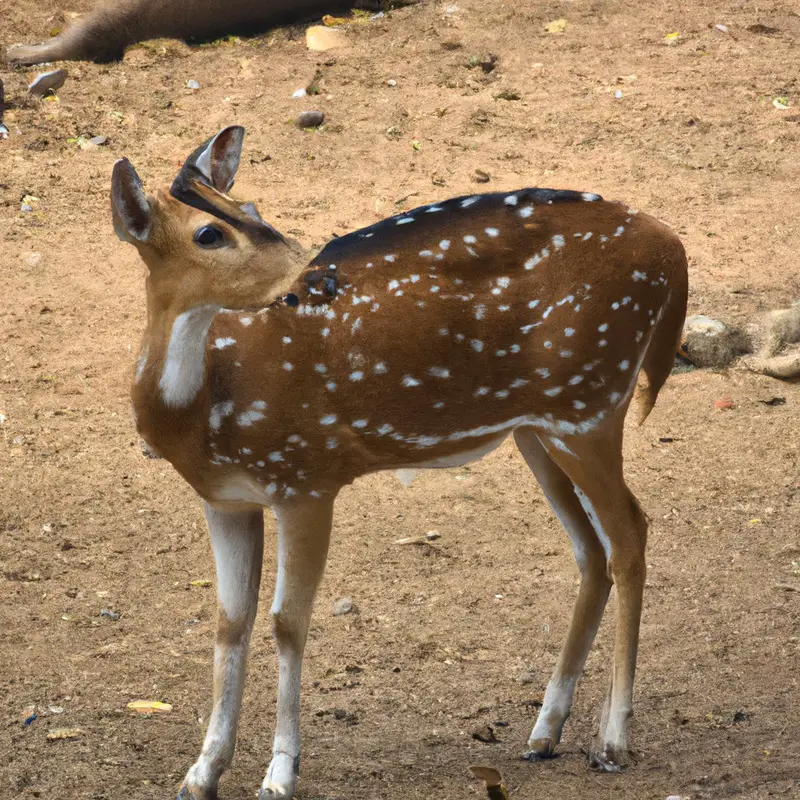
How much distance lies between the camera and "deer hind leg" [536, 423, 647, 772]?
4.34 m

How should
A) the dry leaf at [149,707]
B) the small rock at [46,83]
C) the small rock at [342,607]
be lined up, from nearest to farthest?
the dry leaf at [149,707]
the small rock at [342,607]
the small rock at [46,83]

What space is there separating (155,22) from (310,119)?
84.1 inches

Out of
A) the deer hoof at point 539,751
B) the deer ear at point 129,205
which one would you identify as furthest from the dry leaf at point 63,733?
the deer ear at point 129,205

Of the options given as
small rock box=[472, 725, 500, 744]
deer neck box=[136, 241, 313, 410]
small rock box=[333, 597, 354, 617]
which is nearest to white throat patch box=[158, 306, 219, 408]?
deer neck box=[136, 241, 313, 410]

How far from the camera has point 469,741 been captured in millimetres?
4766

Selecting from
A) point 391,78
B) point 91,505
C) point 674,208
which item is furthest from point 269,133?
point 91,505

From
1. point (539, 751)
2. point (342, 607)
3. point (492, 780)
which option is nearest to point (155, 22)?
point (342, 607)

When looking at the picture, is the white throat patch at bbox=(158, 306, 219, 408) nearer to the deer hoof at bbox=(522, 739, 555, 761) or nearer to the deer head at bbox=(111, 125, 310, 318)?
the deer head at bbox=(111, 125, 310, 318)

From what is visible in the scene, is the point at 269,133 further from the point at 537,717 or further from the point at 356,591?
the point at 537,717

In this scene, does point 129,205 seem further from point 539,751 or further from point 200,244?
point 539,751

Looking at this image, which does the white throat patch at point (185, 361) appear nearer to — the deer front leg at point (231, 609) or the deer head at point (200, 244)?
the deer head at point (200, 244)

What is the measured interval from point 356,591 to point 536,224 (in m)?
2.40

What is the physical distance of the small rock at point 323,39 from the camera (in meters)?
11.5

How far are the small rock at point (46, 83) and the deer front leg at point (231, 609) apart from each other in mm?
7450
